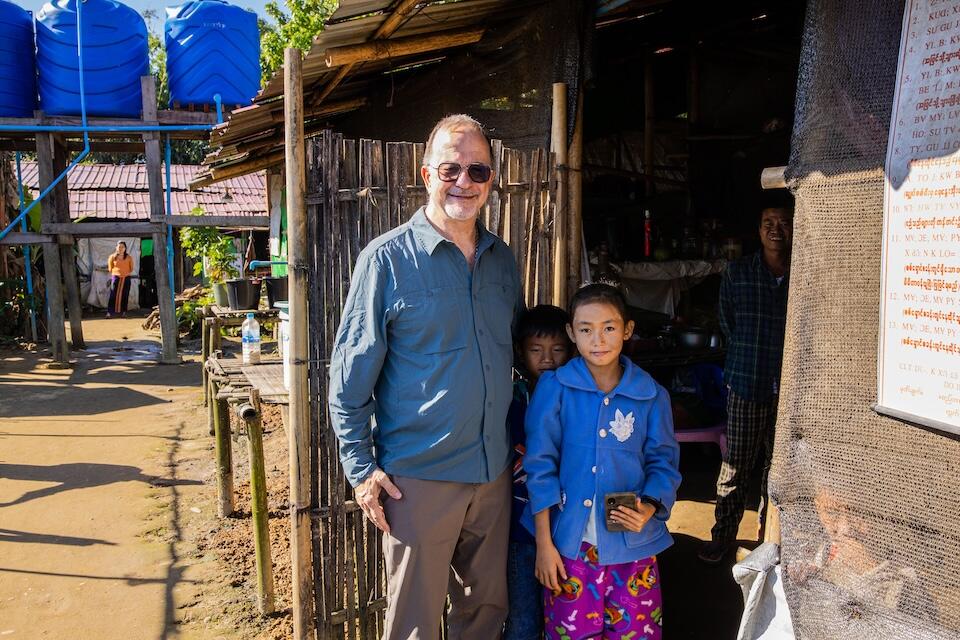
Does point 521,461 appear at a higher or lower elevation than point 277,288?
lower

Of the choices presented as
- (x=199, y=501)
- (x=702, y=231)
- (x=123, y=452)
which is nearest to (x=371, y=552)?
(x=199, y=501)

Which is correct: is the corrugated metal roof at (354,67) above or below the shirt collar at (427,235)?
above

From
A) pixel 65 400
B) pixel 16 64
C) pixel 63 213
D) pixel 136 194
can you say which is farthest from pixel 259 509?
pixel 136 194

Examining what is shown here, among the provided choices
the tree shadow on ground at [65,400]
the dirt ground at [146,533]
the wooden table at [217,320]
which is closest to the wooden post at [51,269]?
the tree shadow on ground at [65,400]

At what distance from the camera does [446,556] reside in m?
2.43

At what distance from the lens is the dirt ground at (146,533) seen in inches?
152

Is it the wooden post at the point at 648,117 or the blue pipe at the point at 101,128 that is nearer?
the wooden post at the point at 648,117

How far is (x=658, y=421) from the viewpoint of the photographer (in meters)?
2.50

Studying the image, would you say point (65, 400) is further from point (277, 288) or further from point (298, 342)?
point (298, 342)

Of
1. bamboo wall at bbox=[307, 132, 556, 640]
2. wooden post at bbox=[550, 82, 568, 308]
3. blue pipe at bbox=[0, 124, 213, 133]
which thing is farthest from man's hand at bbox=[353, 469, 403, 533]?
blue pipe at bbox=[0, 124, 213, 133]

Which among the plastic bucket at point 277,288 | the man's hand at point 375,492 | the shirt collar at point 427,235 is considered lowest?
the man's hand at point 375,492

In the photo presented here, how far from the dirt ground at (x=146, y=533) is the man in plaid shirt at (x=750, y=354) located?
1.27 ft

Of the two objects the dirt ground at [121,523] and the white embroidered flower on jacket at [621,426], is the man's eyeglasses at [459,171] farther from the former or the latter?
the dirt ground at [121,523]

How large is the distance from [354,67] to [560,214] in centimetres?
165
